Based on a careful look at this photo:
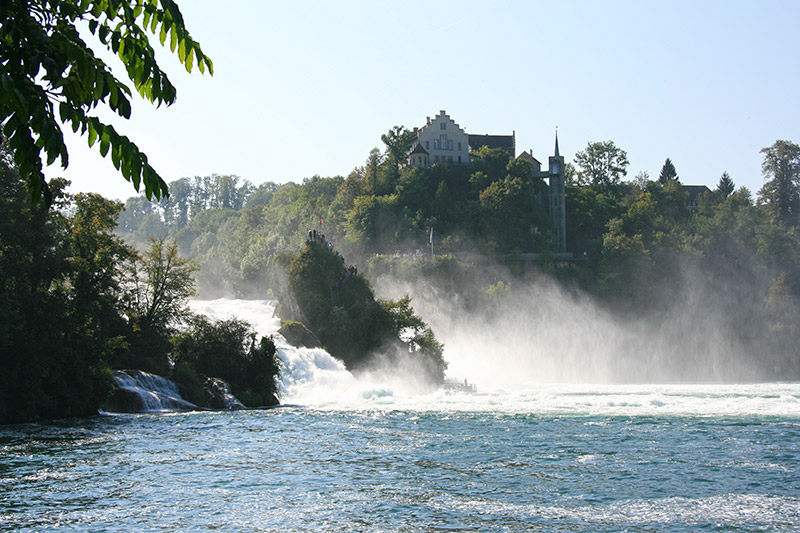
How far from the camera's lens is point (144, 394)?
131ft

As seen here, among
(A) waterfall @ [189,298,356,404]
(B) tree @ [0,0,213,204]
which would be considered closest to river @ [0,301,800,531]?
(A) waterfall @ [189,298,356,404]

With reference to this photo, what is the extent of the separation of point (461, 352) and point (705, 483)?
181 feet

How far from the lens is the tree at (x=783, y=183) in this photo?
386 ft

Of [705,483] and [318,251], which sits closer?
[705,483]

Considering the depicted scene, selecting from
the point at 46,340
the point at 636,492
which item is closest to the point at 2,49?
the point at 636,492

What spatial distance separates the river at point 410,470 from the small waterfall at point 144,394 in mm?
1603

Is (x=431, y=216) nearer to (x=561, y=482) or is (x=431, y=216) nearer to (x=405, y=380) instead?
(x=405, y=380)

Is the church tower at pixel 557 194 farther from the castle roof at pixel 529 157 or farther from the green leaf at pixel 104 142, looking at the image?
the green leaf at pixel 104 142

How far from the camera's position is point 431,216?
97.8m

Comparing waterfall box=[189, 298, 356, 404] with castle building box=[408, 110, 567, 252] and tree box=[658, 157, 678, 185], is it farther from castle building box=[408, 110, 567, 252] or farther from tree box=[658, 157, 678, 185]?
tree box=[658, 157, 678, 185]

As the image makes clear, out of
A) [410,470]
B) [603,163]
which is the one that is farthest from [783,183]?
[410,470]

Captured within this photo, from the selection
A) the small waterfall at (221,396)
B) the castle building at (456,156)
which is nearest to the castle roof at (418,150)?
the castle building at (456,156)

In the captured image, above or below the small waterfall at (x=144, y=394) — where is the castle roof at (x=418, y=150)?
above

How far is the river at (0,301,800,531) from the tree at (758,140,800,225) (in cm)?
8498
